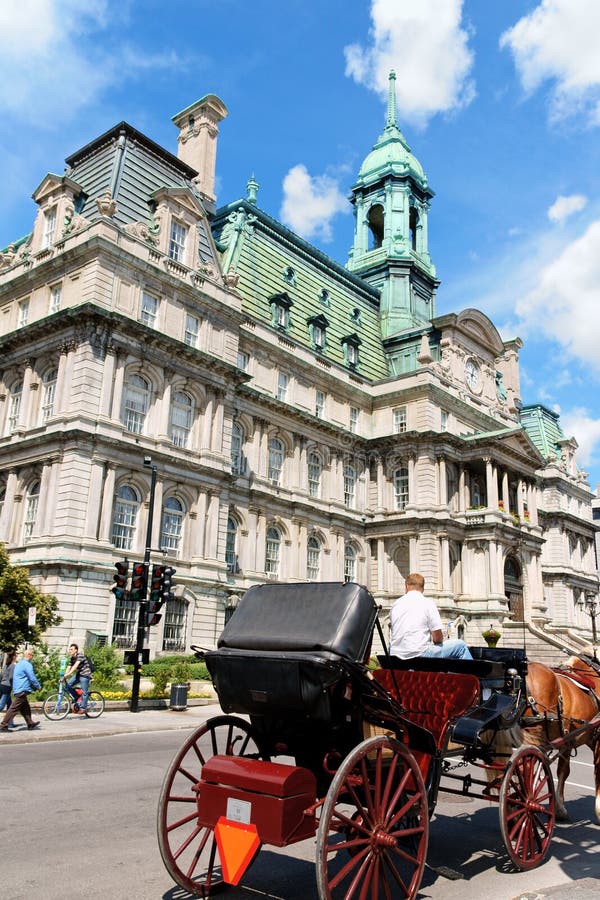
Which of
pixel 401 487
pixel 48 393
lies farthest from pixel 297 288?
pixel 48 393

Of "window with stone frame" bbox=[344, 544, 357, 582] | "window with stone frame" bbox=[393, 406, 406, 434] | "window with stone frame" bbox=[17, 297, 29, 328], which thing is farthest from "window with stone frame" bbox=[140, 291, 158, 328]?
"window with stone frame" bbox=[393, 406, 406, 434]

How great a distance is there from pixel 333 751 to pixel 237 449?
3321 cm

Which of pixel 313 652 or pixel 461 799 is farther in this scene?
pixel 461 799

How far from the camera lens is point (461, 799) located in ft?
33.4

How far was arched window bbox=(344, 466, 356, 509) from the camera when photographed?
4653 cm

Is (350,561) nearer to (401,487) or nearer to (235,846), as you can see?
(401,487)

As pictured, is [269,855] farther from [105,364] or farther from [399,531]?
[399,531]

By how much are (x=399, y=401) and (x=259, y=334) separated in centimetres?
1139

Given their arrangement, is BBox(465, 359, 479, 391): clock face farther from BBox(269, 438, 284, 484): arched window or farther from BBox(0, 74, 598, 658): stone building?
BBox(269, 438, 284, 484): arched window

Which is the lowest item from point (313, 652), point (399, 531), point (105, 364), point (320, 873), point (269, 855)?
point (269, 855)

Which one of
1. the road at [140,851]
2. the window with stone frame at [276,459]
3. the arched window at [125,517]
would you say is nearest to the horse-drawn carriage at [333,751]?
the road at [140,851]

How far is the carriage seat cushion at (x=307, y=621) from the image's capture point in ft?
19.1

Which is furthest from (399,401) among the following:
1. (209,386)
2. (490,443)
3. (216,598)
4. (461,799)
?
(461,799)

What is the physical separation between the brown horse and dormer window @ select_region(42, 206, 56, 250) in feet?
103
